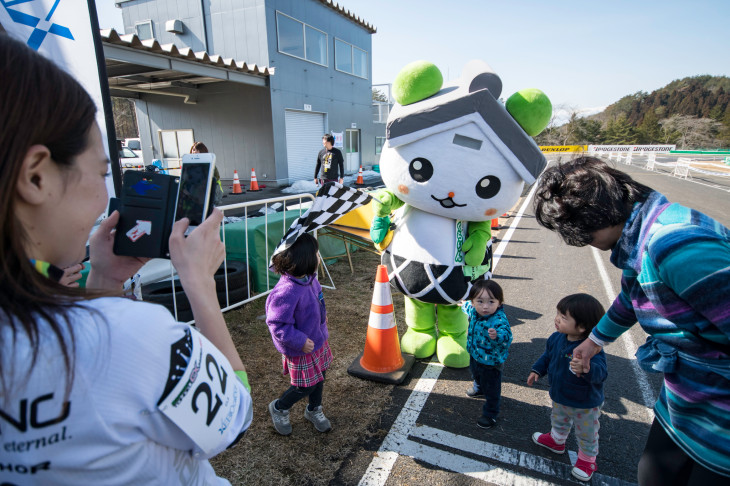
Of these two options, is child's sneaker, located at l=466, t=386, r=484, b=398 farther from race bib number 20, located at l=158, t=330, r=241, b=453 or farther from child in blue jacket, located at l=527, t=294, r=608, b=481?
race bib number 20, located at l=158, t=330, r=241, b=453

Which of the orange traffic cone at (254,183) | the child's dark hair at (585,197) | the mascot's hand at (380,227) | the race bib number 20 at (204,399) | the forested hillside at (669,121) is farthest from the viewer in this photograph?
the forested hillside at (669,121)

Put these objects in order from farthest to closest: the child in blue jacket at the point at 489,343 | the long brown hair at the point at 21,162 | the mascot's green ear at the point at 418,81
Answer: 1. the mascot's green ear at the point at 418,81
2. the child in blue jacket at the point at 489,343
3. the long brown hair at the point at 21,162

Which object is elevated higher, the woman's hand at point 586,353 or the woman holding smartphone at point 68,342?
the woman holding smartphone at point 68,342

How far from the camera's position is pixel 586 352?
2105 millimetres

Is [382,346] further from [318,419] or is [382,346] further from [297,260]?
[297,260]

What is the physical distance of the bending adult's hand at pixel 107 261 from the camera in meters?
1.24

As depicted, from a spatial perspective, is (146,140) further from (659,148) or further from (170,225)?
(659,148)

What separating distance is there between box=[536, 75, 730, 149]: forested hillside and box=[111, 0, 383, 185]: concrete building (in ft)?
113

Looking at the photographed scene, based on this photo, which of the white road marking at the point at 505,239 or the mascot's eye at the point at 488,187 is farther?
the white road marking at the point at 505,239

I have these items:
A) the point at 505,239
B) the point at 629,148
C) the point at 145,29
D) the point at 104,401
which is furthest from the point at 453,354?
the point at 629,148

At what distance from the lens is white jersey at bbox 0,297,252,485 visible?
0.62m

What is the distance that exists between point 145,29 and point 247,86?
6060 millimetres

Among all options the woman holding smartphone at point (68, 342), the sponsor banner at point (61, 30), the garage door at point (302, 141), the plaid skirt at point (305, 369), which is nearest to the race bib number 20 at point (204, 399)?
the woman holding smartphone at point (68, 342)

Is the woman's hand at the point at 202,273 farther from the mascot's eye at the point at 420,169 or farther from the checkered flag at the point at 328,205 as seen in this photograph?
the mascot's eye at the point at 420,169
